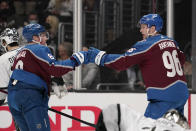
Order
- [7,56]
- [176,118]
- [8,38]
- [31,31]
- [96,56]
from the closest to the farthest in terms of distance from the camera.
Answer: [176,118] < [96,56] < [31,31] < [7,56] < [8,38]

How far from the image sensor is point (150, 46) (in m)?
4.69

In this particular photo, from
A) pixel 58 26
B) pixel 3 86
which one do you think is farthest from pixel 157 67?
pixel 58 26

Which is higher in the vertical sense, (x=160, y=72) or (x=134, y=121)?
(x=134, y=121)

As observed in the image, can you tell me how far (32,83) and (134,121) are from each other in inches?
81.0

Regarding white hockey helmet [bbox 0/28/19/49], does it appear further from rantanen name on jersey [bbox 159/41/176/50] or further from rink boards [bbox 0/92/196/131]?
rantanen name on jersey [bbox 159/41/176/50]

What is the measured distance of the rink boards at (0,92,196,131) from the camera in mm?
7312

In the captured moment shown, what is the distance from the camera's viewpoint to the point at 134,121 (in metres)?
3.23

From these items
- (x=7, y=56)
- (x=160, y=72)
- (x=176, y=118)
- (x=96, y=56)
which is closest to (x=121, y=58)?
(x=96, y=56)

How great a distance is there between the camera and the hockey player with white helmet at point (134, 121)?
10.1 ft

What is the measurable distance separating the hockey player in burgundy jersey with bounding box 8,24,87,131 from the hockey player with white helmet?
5.38 feet

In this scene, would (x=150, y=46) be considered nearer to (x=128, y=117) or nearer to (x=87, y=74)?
(x=128, y=117)

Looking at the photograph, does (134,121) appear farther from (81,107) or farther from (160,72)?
(81,107)

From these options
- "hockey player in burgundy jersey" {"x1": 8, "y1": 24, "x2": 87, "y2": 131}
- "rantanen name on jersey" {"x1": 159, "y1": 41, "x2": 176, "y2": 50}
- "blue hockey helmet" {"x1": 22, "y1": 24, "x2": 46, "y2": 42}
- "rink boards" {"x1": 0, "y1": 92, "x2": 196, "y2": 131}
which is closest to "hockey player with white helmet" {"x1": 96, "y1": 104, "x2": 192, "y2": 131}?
"rantanen name on jersey" {"x1": 159, "y1": 41, "x2": 176, "y2": 50}

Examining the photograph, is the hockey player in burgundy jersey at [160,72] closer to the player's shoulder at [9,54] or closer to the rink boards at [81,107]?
the player's shoulder at [9,54]
